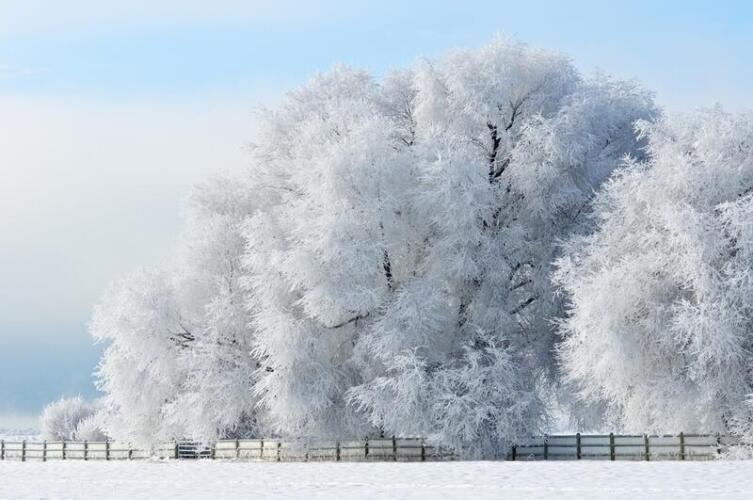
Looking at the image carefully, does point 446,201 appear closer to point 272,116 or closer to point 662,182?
point 662,182

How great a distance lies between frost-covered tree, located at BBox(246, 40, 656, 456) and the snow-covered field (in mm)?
5459

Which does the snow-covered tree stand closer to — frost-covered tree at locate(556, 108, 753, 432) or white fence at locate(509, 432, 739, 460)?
white fence at locate(509, 432, 739, 460)

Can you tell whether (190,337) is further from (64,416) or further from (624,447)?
(64,416)

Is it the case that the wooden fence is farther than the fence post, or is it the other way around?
the wooden fence

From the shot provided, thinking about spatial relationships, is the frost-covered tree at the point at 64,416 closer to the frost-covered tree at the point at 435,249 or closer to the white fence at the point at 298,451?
the white fence at the point at 298,451

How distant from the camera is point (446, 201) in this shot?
35.2 metres

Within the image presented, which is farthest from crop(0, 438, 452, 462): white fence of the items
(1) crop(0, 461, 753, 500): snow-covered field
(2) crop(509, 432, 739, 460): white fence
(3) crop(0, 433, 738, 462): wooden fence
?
(1) crop(0, 461, 753, 500): snow-covered field

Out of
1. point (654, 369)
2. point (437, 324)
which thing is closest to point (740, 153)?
point (654, 369)

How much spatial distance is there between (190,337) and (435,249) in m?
9.52

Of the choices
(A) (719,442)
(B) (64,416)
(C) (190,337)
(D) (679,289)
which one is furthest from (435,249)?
(B) (64,416)

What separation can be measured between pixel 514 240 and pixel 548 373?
203 inches

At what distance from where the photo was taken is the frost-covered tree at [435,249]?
34719 mm

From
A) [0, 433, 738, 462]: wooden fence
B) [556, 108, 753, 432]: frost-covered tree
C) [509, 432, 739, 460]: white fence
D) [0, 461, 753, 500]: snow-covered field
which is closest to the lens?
[0, 461, 753, 500]: snow-covered field

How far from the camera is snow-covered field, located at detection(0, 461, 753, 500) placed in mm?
20703
